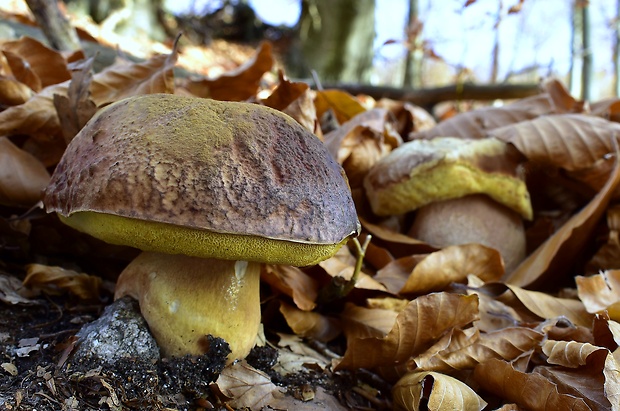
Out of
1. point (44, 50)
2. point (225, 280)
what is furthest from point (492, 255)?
point (44, 50)

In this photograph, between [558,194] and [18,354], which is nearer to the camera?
[18,354]

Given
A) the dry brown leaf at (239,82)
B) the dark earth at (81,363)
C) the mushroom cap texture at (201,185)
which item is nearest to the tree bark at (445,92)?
the dry brown leaf at (239,82)

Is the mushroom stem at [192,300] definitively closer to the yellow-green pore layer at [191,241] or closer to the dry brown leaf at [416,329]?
the yellow-green pore layer at [191,241]

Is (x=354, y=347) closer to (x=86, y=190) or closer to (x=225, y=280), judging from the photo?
(x=225, y=280)

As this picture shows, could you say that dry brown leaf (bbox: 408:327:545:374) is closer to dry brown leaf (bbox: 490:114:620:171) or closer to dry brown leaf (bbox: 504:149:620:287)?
dry brown leaf (bbox: 504:149:620:287)

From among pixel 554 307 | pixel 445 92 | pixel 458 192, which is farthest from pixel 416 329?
pixel 445 92

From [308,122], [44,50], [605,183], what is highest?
[44,50]

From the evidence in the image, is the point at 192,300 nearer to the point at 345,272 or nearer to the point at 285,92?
the point at 345,272
